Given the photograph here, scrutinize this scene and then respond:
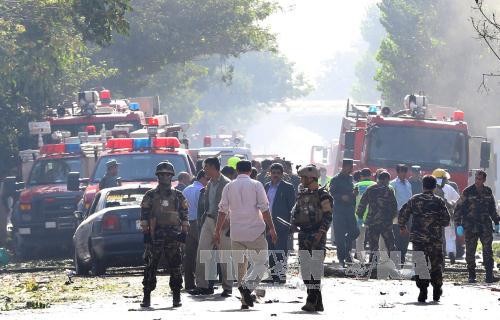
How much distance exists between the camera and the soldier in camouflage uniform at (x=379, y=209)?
69.2 feet

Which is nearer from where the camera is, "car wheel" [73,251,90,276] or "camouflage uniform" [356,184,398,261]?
"car wheel" [73,251,90,276]

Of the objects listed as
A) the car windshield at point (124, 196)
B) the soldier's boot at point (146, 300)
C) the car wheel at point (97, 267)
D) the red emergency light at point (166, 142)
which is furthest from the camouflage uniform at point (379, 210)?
the soldier's boot at point (146, 300)

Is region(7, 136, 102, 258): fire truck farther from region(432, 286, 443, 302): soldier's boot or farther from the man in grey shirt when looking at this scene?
region(432, 286, 443, 302): soldier's boot

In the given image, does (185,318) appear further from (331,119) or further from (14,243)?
(331,119)

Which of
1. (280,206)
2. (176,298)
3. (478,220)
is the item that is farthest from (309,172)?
(478,220)

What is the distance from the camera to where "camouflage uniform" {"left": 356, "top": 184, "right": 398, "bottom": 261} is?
21078mm

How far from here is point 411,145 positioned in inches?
1108

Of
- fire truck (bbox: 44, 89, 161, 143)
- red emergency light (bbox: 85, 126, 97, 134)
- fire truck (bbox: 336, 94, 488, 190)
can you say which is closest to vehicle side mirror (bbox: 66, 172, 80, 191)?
red emergency light (bbox: 85, 126, 97, 134)

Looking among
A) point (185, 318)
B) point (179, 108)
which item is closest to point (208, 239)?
point (185, 318)

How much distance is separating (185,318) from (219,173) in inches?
130

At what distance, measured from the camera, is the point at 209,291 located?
1702 cm

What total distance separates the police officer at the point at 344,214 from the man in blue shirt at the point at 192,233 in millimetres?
4340

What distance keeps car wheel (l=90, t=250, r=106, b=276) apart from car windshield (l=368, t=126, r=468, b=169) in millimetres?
8776

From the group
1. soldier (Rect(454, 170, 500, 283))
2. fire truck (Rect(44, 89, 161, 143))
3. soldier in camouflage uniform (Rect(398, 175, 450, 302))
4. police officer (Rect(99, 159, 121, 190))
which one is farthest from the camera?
fire truck (Rect(44, 89, 161, 143))
